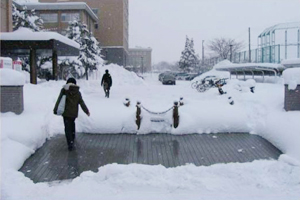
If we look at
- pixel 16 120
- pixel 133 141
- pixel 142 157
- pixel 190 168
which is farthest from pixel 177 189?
pixel 16 120

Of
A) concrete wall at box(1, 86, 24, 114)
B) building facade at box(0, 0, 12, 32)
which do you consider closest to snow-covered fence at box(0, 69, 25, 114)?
concrete wall at box(1, 86, 24, 114)

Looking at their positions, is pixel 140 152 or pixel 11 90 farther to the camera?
pixel 11 90

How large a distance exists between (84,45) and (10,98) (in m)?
30.4

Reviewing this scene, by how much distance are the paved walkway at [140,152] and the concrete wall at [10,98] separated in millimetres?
1168

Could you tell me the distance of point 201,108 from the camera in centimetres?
1003

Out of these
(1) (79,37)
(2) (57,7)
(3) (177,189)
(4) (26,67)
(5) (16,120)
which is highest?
(2) (57,7)

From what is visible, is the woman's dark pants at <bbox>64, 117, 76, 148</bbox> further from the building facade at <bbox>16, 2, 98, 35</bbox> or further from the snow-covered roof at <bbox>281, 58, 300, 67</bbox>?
the building facade at <bbox>16, 2, 98, 35</bbox>

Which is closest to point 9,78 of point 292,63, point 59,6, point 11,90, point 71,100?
point 11,90

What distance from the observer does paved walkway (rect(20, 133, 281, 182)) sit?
6488mm

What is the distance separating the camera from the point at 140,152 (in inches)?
296

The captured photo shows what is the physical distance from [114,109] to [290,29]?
27.2 m

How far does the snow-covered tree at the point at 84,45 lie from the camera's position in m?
37.4

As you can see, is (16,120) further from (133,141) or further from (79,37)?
(79,37)

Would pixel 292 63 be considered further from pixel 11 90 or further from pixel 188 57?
pixel 188 57
